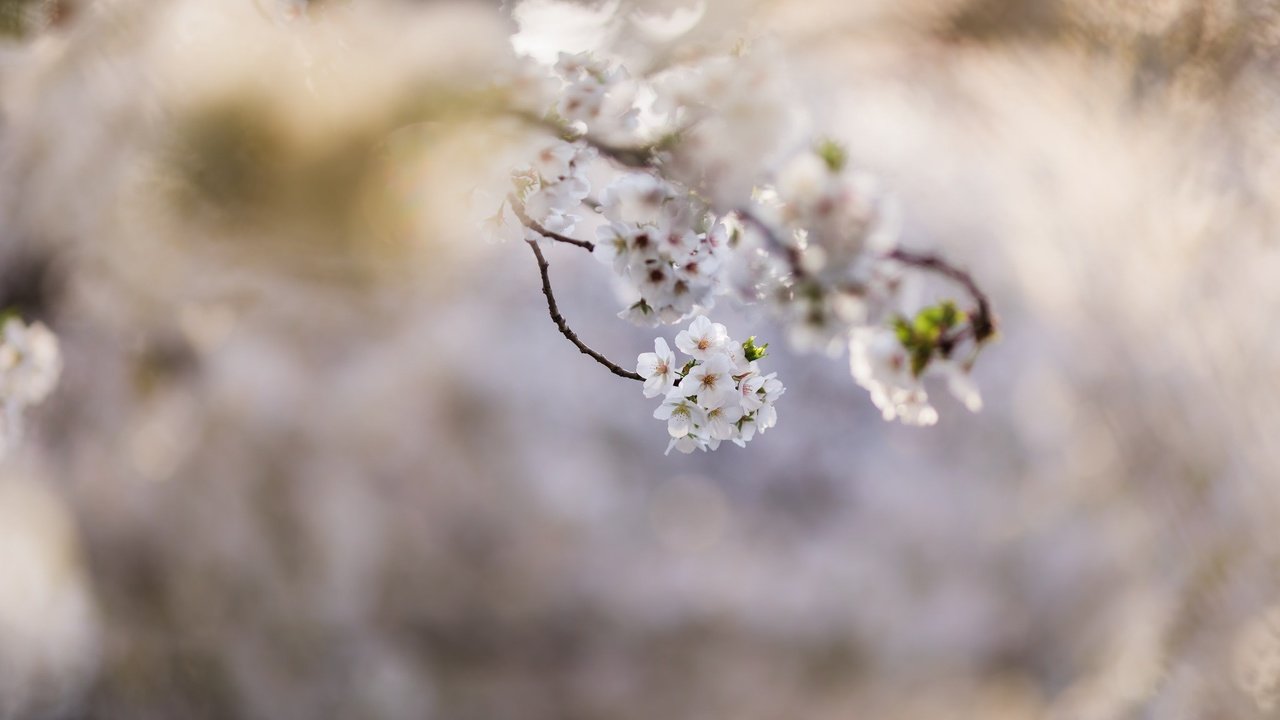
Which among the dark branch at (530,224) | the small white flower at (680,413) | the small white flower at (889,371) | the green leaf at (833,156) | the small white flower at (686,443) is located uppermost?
the green leaf at (833,156)

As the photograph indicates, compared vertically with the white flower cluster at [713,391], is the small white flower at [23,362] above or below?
below

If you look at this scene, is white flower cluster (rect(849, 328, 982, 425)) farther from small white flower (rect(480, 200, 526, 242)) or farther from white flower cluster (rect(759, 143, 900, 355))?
small white flower (rect(480, 200, 526, 242))

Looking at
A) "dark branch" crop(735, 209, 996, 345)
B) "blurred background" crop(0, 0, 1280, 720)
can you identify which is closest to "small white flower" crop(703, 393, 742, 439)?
"dark branch" crop(735, 209, 996, 345)

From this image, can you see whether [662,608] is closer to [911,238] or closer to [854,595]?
[854,595]

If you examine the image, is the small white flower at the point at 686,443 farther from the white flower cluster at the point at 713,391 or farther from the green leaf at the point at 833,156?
the green leaf at the point at 833,156

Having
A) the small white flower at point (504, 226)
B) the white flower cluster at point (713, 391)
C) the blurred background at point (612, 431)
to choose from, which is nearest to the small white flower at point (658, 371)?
the white flower cluster at point (713, 391)

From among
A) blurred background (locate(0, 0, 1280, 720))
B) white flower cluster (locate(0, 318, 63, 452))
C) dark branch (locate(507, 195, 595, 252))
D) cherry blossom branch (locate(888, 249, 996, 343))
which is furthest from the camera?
blurred background (locate(0, 0, 1280, 720))

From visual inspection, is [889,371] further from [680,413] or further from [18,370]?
[18,370]
